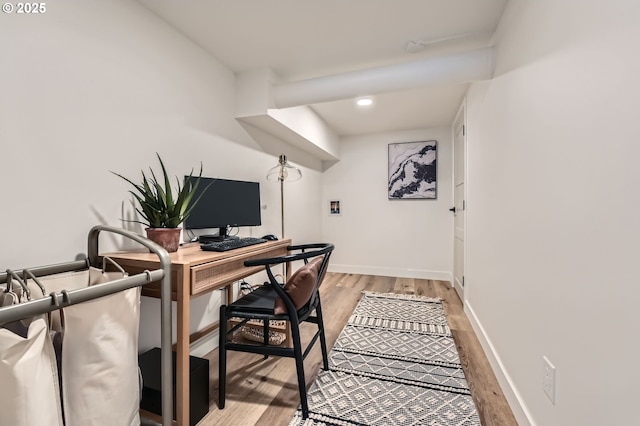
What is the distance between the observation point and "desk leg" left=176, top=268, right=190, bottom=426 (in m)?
1.22

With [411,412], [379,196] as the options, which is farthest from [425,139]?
[411,412]

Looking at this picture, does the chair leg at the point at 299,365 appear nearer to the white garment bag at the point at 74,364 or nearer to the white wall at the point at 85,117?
the white garment bag at the point at 74,364

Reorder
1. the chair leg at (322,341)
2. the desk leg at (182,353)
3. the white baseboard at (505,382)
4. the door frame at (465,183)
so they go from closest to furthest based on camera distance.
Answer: the desk leg at (182,353) → the white baseboard at (505,382) → the chair leg at (322,341) → the door frame at (465,183)

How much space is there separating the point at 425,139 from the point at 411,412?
11.5ft

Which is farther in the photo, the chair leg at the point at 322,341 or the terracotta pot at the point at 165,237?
the chair leg at the point at 322,341

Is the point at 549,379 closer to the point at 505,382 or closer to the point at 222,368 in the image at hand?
the point at 505,382

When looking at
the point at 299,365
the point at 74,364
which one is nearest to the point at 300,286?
the point at 299,365

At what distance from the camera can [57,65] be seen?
4.21ft

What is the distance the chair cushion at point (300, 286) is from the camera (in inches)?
56.2

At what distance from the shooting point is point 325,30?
1877 millimetres

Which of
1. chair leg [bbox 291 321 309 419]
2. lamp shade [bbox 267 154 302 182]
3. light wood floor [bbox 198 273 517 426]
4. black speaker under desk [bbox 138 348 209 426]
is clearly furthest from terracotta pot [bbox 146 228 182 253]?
lamp shade [bbox 267 154 302 182]

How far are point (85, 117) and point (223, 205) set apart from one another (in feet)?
2.90

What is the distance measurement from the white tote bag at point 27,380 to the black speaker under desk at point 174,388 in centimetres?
57

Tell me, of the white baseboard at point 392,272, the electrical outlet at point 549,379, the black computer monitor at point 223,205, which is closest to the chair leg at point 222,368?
the black computer monitor at point 223,205
